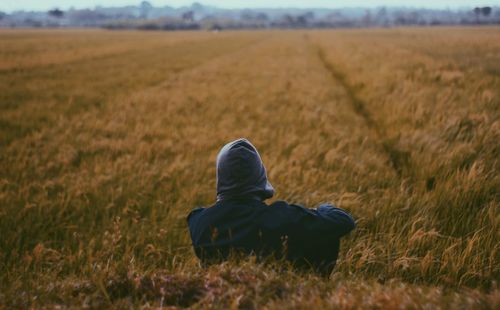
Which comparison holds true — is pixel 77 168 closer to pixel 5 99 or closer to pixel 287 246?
pixel 287 246

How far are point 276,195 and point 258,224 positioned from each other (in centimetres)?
143

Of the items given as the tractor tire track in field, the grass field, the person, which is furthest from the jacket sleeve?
the tractor tire track in field

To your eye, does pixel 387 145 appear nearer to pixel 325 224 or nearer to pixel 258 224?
pixel 325 224

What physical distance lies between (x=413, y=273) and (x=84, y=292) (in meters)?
1.74

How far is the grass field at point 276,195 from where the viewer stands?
168 centimetres

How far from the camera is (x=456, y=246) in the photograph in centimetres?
241

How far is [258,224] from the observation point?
6.39 ft

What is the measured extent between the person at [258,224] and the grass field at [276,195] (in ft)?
0.40

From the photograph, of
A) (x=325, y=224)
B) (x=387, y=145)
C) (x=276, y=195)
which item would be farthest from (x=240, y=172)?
(x=387, y=145)

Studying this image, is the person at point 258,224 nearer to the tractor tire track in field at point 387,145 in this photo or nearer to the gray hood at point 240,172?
the gray hood at point 240,172

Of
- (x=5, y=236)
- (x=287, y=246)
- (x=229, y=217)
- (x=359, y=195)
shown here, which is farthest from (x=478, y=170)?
(x=5, y=236)

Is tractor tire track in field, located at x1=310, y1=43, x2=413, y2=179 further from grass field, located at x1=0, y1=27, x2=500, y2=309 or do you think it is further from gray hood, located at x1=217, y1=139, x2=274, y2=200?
gray hood, located at x1=217, y1=139, x2=274, y2=200

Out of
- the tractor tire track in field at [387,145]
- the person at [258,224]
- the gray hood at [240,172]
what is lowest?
the tractor tire track in field at [387,145]

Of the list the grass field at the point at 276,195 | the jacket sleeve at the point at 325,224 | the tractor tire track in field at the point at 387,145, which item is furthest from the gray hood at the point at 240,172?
the tractor tire track in field at the point at 387,145
